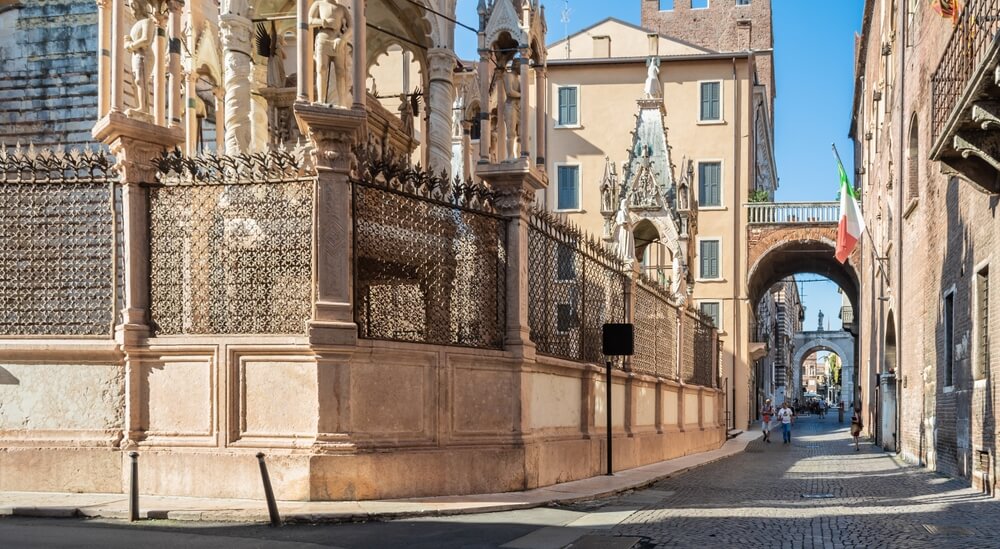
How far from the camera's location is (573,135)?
50.5m

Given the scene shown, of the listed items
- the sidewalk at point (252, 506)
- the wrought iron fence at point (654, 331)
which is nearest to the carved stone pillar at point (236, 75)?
the sidewalk at point (252, 506)

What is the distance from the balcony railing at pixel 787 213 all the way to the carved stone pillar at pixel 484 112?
3520cm

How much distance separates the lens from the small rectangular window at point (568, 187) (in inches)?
1977

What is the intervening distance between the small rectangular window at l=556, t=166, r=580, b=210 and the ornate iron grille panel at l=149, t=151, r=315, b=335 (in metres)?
37.6

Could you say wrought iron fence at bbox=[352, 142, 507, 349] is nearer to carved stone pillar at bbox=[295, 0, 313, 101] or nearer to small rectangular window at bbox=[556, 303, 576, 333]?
carved stone pillar at bbox=[295, 0, 313, 101]

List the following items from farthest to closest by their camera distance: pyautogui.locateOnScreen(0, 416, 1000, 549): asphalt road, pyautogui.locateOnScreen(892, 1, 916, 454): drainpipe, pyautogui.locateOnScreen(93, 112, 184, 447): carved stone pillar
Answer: pyautogui.locateOnScreen(892, 1, 916, 454): drainpipe
pyautogui.locateOnScreen(93, 112, 184, 447): carved stone pillar
pyautogui.locateOnScreen(0, 416, 1000, 549): asphalt road

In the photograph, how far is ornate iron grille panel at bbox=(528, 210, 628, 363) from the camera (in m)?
15.7

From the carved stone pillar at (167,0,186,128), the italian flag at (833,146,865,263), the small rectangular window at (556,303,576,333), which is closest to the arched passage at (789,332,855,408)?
the italian flag at (833,146,865,263)

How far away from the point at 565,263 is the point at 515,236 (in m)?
2.42

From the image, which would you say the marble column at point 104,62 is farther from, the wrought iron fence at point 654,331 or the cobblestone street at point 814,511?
the wrought iron fence at point 654,331

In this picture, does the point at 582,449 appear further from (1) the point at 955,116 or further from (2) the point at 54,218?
(2) the point at 54,218

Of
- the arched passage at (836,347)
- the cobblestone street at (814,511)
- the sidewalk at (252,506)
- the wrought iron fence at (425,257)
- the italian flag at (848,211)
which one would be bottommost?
the arched passage at (836,347)

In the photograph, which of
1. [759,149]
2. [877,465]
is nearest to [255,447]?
[877,465]

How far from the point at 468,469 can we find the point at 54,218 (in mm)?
5842
